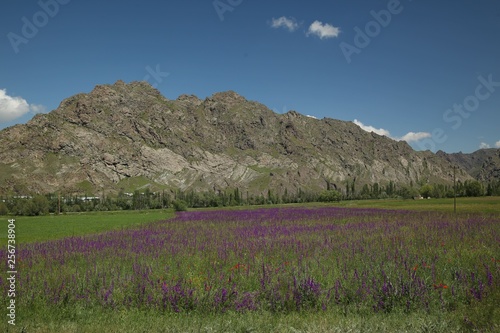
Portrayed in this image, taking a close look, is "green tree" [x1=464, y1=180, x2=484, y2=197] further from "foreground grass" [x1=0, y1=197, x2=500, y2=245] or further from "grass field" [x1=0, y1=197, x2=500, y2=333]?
"grass field" [x1=0, y1=197, x2=500, y2=333]

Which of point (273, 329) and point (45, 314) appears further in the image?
point (45, 314)

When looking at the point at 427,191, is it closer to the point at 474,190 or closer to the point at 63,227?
the point at 474,190

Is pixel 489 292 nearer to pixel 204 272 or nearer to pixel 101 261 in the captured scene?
pixel 204 272

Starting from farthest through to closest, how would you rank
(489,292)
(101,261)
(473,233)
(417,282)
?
(473,233)
(101,261)
(417,282)
(489,292)

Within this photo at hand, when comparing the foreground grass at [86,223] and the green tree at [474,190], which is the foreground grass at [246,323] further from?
the green tree at [474,190]

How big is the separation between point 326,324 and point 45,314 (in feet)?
21.1

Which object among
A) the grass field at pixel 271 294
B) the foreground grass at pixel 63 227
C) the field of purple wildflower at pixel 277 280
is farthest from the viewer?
the foreground grass at pixel 63 227

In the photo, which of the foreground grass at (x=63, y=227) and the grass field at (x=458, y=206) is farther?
the grass field at (x=458, y=206)

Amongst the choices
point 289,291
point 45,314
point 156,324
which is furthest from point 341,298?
point 45,314

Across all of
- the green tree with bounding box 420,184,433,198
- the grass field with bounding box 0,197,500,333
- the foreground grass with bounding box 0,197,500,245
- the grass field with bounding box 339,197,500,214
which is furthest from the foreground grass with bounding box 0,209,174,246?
the green tree with bounding box 420,184,433,198

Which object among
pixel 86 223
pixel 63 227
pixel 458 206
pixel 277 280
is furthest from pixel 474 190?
pixel 277 280

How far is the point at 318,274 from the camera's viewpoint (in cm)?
976

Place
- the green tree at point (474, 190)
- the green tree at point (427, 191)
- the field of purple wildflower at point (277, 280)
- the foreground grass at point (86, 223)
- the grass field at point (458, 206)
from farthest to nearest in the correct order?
the green tree at point (427, 191), the green tree at point (474, 190), the grass field at point (458, 206), the foreground grass at point (86, 223), the field of purple wildflower at point (277, 280)

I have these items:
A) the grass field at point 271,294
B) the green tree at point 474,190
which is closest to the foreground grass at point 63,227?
the grass field at point 271,294
